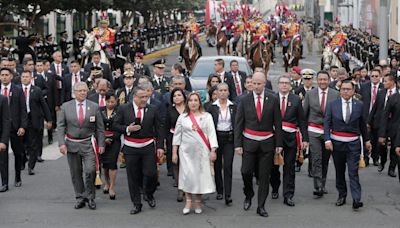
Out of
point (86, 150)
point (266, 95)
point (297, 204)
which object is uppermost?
point (266, 95)

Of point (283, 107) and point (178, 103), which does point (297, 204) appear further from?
point (178, 103)

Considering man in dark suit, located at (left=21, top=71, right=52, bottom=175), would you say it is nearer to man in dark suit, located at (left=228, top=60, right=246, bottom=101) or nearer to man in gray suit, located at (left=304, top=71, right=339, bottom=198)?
man in dark suit, located at (left=228, top=60, right=246, bottom=101)

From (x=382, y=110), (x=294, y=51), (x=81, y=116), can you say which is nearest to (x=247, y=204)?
(x=81, y=116)

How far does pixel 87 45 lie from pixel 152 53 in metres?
21.2

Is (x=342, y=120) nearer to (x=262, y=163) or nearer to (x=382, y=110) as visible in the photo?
(x=262, y=163)

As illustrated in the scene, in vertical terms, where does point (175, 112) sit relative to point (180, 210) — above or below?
above

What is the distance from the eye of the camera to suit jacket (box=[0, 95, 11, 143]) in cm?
1180

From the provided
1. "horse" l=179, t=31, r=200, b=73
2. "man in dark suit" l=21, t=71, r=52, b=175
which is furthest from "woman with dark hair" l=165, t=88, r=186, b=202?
"horse" l=179, t=31, r=200, b=73

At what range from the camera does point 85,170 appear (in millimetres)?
11109

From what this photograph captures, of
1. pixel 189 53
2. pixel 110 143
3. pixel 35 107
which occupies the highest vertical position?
pixel 189 53

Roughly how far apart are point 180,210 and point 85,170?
4.28ft

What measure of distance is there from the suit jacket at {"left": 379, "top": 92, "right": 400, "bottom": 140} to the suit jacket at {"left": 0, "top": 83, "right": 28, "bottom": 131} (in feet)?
17.1

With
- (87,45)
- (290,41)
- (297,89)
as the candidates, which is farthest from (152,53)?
(297,89)

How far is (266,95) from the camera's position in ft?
35.3
